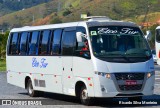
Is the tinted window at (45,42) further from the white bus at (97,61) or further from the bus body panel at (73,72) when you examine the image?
the bus body panel at (73,72)

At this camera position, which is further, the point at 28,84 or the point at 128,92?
the point at 28,84

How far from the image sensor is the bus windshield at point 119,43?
17594 millimetres

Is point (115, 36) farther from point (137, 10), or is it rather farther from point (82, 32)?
point (137, 10)

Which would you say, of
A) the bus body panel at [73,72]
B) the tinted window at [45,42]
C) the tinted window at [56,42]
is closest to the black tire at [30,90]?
the bus body panel at [73,72]

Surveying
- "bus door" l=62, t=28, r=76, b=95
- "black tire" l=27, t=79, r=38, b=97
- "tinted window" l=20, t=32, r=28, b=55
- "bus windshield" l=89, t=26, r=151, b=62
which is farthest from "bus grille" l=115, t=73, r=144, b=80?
"tinted window" l=20, t=32, r=28, b=55

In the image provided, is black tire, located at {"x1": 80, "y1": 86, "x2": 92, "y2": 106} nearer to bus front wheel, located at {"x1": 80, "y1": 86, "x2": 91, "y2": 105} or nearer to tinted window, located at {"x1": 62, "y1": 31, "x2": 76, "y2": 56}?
bus front wheel, located at {"x1": 80, "y1": 86, "x2": 91, "y2": 105}

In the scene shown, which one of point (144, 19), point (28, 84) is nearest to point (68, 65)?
point (28, 84)

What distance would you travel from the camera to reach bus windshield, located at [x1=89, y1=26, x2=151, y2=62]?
17.6m

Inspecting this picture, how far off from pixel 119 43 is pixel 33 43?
5183 millimetres

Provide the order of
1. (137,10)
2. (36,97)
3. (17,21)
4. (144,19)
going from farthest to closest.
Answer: (17,21) < (137,10) < (144,19) < (36,97)

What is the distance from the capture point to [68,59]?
62.0 feet

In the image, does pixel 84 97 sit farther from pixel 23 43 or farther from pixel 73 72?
pixel 23 43

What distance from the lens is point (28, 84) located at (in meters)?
22.7

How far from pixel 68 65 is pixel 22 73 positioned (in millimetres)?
4641
